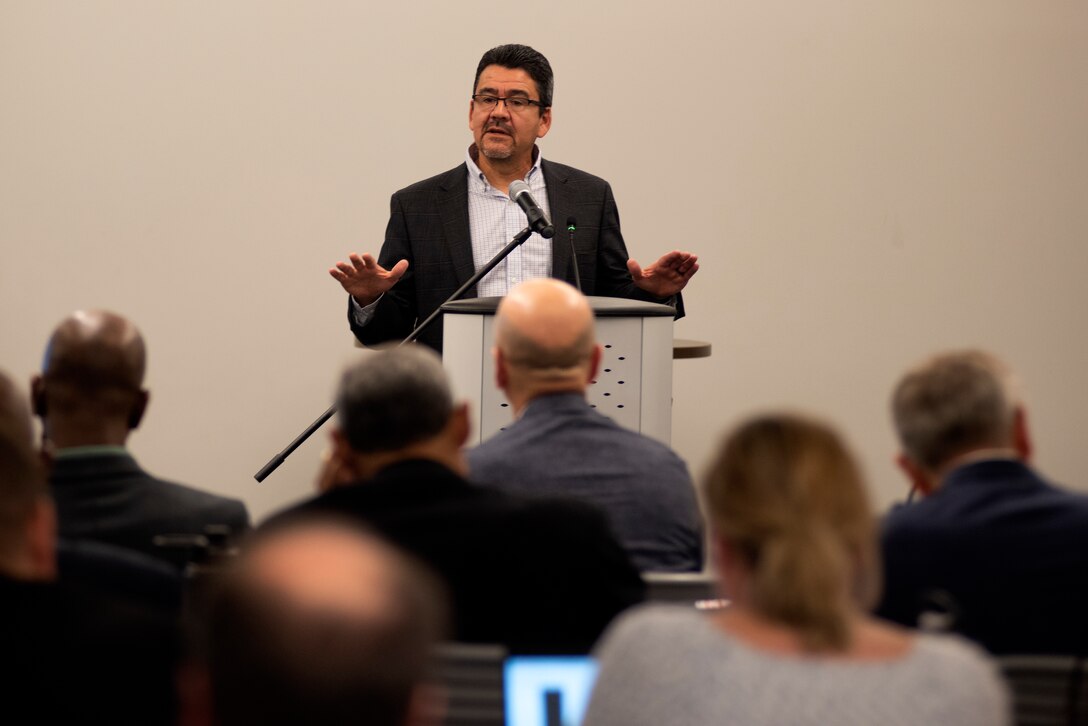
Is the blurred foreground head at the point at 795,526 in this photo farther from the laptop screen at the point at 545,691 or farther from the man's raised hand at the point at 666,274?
the man's raised hand at the point at 666,274

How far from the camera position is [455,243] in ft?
13.4

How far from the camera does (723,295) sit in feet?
18.7

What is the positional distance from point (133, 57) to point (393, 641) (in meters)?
5.03

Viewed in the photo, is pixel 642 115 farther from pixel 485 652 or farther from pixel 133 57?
pixel 485 652

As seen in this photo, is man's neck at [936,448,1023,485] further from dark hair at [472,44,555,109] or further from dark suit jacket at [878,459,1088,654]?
dark hair at [472,44,555,109]

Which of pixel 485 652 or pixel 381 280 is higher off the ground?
pixel 381 280

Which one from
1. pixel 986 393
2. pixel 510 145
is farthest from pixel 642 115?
pixel 986 393

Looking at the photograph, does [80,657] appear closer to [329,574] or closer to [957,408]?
[329,574]

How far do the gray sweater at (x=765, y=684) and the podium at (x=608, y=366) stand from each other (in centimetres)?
176

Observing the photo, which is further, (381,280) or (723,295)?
(723,295)

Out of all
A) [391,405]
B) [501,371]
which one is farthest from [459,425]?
[501,371]

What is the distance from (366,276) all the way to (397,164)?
6.65 feet

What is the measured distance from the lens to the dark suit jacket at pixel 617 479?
2.30m

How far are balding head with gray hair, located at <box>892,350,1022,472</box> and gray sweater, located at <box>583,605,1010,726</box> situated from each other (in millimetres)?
641
